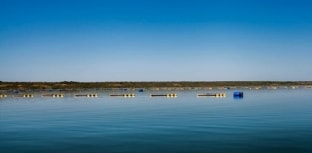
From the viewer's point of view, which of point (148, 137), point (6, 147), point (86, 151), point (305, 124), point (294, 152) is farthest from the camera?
point (305, 124)

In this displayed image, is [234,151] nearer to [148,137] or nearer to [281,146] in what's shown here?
[281,146]

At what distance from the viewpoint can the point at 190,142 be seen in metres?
26.0

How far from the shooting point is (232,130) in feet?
104

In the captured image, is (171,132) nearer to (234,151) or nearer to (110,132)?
(110,132)

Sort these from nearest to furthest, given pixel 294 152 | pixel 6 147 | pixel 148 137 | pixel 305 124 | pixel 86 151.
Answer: pixel 294 152 < pixel 86 151 < pixel 6 147 < pixel 148 137 < pixel 305 124

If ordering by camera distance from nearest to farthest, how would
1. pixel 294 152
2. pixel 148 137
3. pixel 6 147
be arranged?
pixel 294 152 → pixel 6 147 → pixel 148 137

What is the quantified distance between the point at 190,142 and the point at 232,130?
6.95 metres

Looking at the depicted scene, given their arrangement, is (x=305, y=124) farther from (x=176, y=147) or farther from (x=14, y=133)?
(x=14, y=133)

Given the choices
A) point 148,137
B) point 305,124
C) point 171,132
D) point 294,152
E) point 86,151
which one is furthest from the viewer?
point 305,124

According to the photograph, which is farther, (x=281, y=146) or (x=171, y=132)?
(x=171, y=132)

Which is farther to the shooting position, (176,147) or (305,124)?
(305,124)

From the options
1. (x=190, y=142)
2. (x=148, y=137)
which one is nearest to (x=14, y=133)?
(x=148, y=137)

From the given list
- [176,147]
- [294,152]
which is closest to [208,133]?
[176,147]

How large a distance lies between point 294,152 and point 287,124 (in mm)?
14094
